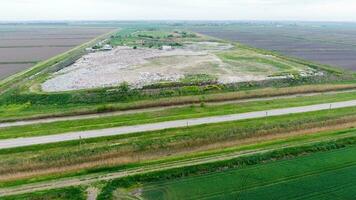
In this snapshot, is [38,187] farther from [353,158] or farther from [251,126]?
[353,158]

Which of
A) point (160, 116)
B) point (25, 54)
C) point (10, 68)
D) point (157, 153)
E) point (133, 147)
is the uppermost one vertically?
point (25, 54)

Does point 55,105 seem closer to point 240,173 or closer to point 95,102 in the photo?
point 95,102

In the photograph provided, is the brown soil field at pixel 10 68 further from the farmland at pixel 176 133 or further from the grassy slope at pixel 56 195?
the grassy slope at pixel 56 195

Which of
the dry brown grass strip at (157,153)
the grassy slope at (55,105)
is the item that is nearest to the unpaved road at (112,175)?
the dry brown grass strip at (157,153)

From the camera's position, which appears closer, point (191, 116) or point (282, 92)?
point (191, 116)

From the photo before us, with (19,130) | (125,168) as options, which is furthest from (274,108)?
(19,130)

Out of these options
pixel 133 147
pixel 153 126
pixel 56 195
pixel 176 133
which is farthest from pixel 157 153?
pixel 56 195
